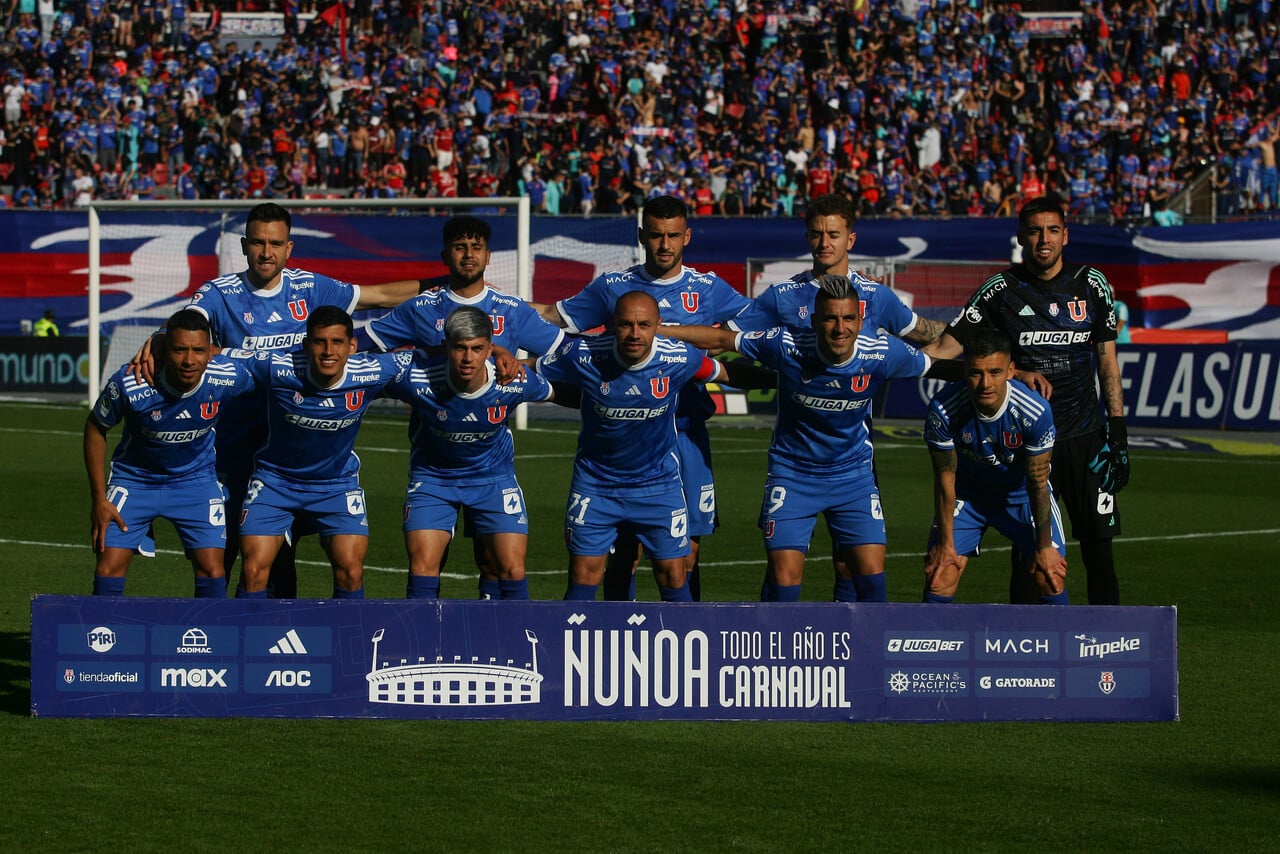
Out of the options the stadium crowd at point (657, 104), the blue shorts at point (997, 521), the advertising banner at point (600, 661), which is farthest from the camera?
the stadium crowd at point (657, 104)

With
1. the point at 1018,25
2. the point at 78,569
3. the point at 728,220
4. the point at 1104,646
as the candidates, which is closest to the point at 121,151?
the point at 728,220

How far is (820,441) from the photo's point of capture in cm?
899

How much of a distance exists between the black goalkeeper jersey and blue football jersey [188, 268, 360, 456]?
3340mm

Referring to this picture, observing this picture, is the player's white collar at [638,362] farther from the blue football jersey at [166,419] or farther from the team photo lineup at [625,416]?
the blue football jersey at [166,419]

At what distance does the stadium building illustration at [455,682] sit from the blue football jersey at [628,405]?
4.34 ft

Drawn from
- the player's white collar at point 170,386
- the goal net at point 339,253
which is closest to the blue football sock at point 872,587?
the player's white collar at point 170,386

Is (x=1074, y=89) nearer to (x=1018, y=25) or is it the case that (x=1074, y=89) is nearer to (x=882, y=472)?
(x=1018, y=25)

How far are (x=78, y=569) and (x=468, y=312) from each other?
4.89 metres

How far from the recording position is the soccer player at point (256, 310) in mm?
9352

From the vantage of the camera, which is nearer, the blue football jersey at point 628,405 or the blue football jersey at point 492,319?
the blue football jersey at point 628,405

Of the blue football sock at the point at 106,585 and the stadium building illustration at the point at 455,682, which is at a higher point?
the blue football sock at the point at 106,585

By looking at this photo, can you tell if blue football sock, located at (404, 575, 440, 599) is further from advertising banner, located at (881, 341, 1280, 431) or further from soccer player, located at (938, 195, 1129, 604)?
advertising banner, located at (881, 341, 1280, 431)

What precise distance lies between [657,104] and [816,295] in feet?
92.5

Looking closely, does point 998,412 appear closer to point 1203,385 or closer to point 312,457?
point 312,457
